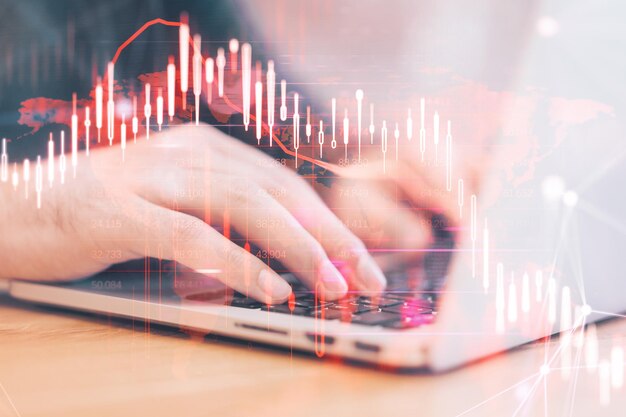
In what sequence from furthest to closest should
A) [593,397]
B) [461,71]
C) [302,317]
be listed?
[461,71] < [302,317] < [593,397]

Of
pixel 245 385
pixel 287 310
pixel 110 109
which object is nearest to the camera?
pixel 245 385

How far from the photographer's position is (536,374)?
52 centimetres

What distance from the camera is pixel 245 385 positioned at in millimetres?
504

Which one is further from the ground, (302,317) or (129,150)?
(129,150)

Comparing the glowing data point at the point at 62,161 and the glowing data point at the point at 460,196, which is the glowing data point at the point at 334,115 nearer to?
the glowing data point at the point at 460,196

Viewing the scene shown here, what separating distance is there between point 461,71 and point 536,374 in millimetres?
393

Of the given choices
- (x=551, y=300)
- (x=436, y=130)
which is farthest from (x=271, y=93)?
(x=551, y=300)

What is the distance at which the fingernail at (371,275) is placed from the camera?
657 mm

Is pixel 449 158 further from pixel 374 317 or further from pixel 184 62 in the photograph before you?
pixel 184 62

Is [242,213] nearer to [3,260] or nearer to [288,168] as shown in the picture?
[288,168]

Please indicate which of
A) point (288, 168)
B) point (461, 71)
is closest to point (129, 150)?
point (288, 168)

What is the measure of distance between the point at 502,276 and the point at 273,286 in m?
0.30

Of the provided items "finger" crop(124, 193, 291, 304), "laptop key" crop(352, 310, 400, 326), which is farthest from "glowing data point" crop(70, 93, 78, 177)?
"laptop key" crop(352, 310, 400, 326)

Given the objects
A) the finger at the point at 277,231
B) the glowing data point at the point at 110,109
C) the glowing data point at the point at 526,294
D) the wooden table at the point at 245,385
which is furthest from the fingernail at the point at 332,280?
the glowing data point at the point at 110,109
